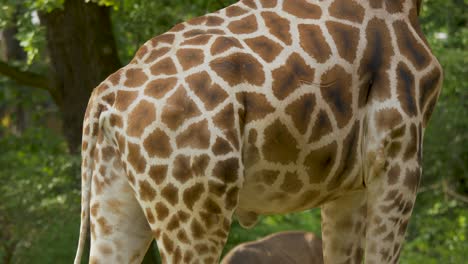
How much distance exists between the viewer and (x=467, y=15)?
12.0 m

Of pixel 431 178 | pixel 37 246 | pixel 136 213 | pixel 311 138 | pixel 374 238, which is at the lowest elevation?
pixel 431 178

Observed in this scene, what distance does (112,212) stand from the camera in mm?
3719

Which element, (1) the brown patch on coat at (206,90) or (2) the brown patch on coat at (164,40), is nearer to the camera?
(1) the brown patch on coat at (206,90)

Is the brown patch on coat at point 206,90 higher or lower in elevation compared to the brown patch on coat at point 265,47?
lower

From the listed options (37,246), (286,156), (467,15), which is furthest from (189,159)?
(467,15)

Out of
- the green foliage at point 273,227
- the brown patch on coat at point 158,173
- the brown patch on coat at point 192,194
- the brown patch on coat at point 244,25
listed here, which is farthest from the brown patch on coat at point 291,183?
the green foliage at point 273,227

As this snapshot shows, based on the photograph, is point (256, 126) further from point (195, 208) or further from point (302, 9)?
point (302, 9)

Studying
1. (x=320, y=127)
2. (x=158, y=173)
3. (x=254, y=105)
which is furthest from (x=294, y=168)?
(x=158, y=173)

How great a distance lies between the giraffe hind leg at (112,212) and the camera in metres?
3.71

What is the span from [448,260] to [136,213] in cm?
700

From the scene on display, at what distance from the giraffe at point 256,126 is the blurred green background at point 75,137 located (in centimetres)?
279

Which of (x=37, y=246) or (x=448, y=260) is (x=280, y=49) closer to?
(x=37, y=246)

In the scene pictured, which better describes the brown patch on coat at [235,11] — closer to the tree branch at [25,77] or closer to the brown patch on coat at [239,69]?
the brown patch on coat at [239,69]

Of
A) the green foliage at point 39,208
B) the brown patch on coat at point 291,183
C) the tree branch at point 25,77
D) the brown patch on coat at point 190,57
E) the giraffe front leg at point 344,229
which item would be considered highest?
the brown patch on coat at point 190,57
